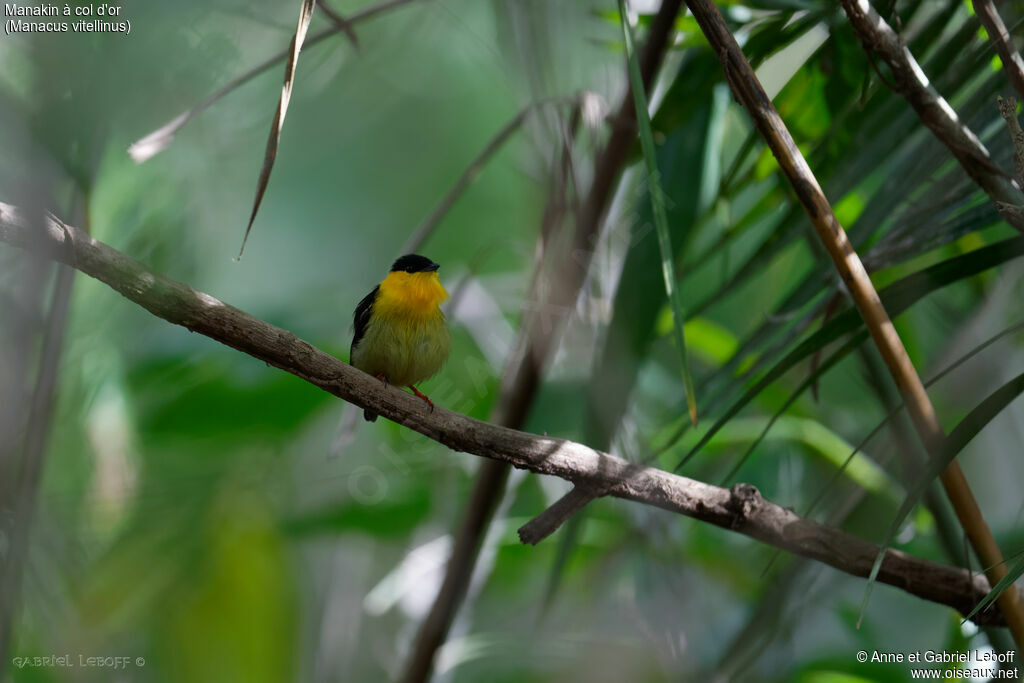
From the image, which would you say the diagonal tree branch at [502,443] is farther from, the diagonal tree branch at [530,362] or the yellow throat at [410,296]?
the yellow throat at [410,296]

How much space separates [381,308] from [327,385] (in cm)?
154

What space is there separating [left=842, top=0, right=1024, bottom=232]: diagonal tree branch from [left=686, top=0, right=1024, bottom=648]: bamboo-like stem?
0.08m

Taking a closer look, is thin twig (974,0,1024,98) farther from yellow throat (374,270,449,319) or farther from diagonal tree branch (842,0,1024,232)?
yellow throat (374,270,449,319)

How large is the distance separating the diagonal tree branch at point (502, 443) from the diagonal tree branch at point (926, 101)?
79 centimetres

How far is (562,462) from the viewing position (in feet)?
5.43

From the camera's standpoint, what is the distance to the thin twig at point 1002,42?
140 centimetres

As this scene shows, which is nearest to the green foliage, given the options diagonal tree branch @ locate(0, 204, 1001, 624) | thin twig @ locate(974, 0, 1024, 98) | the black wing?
diagonal tree branch @ locate(0, 204, 1001, 624)

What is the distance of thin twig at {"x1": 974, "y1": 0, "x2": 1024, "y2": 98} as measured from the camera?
55.1 inches

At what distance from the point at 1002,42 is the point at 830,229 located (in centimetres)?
41

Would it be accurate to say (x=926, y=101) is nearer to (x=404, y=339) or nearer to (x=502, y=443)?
(x=502, y=443)

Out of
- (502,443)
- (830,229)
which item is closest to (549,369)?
(502,443)

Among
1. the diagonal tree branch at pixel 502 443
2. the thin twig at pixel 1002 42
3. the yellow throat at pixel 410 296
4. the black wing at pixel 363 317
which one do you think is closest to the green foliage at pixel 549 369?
the diagonal tree branch at pixel 502 443

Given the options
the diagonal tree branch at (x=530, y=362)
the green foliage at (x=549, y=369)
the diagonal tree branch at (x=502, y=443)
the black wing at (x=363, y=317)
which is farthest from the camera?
the black wing at (x=363, y=317)

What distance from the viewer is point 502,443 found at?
1646mm
